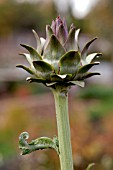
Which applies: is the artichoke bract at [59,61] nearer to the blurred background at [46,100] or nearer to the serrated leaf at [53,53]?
the serrated leaf at [53,53]

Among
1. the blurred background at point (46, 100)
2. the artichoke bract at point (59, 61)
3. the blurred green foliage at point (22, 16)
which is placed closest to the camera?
the artichoke bract at point (59, 61)

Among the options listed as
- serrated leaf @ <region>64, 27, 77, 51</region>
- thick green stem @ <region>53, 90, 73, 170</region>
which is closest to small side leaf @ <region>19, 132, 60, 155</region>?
thick green stem @ <region>53, 90, 73, 170</region>

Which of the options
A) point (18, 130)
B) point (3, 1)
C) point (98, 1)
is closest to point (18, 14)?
point (3, 1)

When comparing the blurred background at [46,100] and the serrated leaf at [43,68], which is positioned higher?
the blurred background at [46,100]

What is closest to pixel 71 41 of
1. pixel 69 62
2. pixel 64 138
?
pixel 69 62

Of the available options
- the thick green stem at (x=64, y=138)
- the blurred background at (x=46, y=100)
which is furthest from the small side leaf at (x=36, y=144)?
the blurred background at (x=46, y=100)

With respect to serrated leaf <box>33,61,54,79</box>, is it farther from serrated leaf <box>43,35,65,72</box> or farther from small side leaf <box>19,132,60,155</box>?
small side leaf <box>19,132,60,155</box>

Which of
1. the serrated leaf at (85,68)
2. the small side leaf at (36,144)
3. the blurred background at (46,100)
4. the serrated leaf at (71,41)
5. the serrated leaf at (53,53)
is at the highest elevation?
the blurred background at (46,100)

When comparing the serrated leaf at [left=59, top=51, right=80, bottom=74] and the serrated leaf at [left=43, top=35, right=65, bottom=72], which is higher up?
the serrated leaf at [left=43, top=35, right=65, bottom=72]

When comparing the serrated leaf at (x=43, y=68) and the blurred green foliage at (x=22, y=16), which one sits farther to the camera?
the blurred green foliage at (x=22, y=16)
